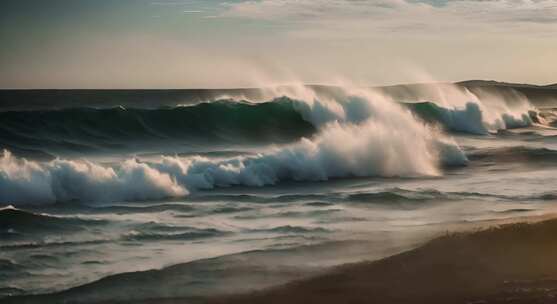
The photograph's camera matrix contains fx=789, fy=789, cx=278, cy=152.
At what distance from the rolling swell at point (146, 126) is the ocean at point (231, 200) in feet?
0.39

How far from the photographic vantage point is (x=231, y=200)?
43.7ft

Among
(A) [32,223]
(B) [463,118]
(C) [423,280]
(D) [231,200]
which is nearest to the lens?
(C) [423,280]

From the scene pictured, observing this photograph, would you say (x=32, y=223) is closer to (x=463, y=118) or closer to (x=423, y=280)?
(x=423, y=280)

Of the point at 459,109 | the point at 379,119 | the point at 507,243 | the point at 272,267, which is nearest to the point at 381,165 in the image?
the point at 379,119

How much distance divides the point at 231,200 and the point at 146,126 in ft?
50.5

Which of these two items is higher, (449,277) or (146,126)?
(146,126)

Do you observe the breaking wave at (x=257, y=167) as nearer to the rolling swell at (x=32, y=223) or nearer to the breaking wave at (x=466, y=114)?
the rolling swell at (x=32, y=223)

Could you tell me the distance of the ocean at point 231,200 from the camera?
819 cm

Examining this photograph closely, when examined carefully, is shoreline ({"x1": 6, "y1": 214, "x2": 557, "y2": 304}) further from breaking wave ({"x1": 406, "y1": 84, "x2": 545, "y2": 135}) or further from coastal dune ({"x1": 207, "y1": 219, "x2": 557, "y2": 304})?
breaking wave ({"x1": 406, "y1": 84, "x2": 545, "y2": 135})

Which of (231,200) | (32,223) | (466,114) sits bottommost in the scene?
(231,200)

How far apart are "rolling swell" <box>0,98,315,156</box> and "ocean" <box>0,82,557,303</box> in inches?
4.7

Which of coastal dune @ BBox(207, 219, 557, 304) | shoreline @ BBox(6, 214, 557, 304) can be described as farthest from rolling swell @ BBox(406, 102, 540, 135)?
shoreline @ BBox(6, 214, 557, 304)

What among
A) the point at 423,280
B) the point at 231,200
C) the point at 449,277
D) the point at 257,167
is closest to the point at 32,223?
the point at 231,200

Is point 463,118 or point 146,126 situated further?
point 463,118
